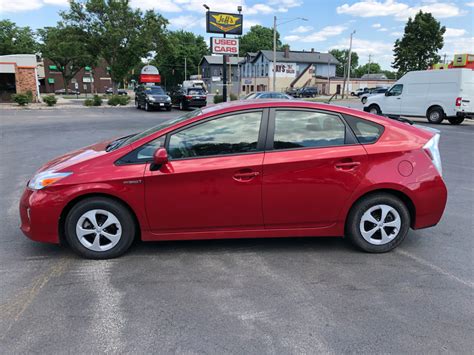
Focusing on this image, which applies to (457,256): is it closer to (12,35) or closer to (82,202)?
(82,202)

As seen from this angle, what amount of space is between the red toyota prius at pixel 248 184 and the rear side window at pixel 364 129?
0.04 feet

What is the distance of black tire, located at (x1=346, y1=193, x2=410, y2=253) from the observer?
3.96 meters

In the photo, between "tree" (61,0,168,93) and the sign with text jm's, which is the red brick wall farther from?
the sign with text jm's

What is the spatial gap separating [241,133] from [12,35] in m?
71.0

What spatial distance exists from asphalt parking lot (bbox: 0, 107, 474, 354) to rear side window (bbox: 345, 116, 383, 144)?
120 centimetres

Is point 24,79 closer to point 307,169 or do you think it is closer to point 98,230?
point 98,230

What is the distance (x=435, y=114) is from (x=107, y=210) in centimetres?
1838

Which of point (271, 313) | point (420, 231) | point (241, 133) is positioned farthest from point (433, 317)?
point (241, 133)

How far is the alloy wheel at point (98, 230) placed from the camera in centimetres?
377

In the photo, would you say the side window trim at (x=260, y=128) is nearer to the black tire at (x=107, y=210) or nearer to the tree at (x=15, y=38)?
the black tire at (x=107, y=210)

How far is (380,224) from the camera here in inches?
158

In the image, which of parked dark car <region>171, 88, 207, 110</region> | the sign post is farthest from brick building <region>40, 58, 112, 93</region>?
parked dark car <region>171, 88, 207, 110</region>

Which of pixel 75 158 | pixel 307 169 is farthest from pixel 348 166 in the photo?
pixel 75 158

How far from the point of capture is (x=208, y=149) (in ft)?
12.6
